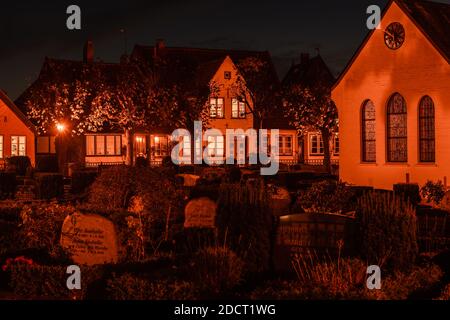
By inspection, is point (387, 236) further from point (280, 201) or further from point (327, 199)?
point (280, 201)

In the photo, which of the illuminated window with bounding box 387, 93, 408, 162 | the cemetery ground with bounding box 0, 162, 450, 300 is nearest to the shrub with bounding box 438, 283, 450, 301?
the cemetery ground with bounding box 0, 162, 450, 300

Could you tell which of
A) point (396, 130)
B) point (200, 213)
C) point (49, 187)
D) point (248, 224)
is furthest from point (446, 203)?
point (49, 187)

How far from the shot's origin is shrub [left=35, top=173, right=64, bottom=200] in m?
30.8

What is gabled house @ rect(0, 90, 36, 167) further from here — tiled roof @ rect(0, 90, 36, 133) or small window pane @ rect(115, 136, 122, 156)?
small window pane @ rect(115, 136, 122, 156)

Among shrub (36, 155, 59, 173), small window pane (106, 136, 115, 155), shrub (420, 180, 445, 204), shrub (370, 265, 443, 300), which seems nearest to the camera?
shrub (370, 265, 443, 300)

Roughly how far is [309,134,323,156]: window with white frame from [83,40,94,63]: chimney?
20.9 metres

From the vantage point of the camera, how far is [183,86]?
5062cm

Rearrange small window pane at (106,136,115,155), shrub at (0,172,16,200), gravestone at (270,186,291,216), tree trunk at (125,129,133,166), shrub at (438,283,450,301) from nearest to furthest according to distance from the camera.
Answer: shrub at (438,283,450,301) → gravestone at (270,186,291,216) → shrub at (0,172,16,200) → tree trunk at (125,129,133,166) → small window pane at (106,136,115,155)

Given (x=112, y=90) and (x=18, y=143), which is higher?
(x=112, y=90)

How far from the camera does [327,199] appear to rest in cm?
2117

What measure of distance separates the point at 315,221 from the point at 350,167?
20.6m

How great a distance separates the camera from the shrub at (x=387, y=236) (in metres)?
12.1
